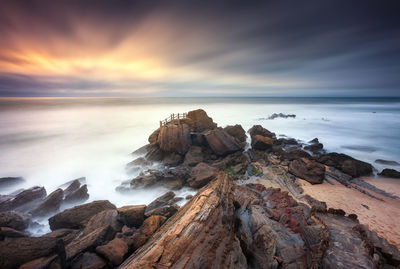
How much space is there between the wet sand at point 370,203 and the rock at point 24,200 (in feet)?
62.7

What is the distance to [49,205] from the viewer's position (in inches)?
388

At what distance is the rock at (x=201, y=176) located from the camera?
12039mm

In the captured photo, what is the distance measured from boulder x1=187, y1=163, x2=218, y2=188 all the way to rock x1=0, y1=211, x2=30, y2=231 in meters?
9.19

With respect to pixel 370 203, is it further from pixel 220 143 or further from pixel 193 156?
pixel 193 156

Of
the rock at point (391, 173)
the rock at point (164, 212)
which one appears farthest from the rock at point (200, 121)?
the rock at point (391, 173)

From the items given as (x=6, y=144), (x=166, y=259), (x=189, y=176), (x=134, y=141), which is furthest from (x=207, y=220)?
(x=6, y=144)

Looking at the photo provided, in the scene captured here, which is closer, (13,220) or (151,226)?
(151,226)

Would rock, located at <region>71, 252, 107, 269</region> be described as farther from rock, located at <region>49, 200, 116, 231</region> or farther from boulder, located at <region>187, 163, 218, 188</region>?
boulder, located at <region>187, 163, 218, 188</region>

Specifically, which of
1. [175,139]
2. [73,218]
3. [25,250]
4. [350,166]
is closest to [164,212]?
[73,218]

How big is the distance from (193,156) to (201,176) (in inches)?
173

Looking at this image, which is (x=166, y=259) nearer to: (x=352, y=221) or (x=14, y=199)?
(x=352, y=221)

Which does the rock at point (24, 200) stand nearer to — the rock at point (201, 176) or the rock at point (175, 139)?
the rock at point (175, 139)

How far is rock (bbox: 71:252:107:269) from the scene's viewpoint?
4.76 m

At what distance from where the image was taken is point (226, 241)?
423cm
